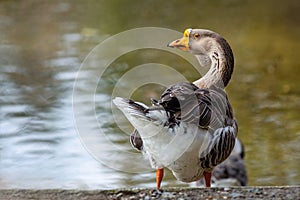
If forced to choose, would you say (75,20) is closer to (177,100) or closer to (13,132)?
(13,132)

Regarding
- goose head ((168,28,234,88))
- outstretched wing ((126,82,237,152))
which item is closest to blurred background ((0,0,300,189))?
goose head ((168,28,234,88))

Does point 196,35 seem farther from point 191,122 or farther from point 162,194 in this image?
point 162,194

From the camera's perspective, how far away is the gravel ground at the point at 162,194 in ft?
11.8

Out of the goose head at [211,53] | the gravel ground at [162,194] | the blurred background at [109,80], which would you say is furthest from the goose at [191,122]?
the blurred background at [109,80]

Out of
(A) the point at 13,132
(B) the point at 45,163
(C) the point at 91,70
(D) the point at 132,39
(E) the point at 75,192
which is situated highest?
(D) the point at 132,39

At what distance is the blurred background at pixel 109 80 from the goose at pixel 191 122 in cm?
218

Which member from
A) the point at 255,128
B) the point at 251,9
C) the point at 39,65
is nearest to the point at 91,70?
the point at 39,65

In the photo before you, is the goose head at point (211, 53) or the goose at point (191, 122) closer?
the goose at point (191, 122)

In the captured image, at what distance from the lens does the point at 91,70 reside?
9.33 metres

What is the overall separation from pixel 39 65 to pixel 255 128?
3278 mm

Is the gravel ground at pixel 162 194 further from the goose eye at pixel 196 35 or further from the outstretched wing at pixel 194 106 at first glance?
the goose eye at pixel 196 35

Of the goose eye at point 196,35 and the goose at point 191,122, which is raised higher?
the goose eye at point 196,35

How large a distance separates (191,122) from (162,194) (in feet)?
1.85

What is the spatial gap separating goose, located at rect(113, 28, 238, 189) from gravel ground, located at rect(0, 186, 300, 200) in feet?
1.38
